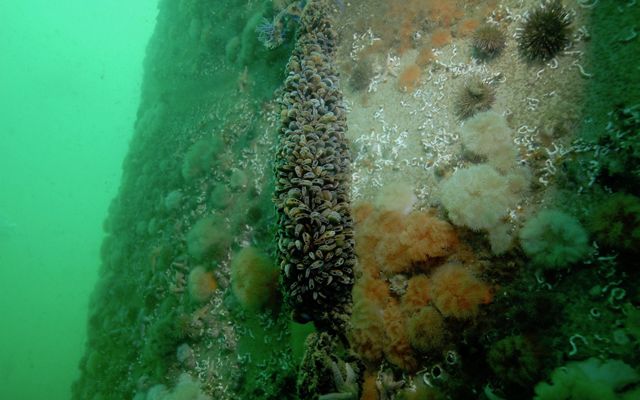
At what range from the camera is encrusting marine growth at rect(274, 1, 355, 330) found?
17.5 ft

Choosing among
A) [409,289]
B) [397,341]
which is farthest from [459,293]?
[397,341]

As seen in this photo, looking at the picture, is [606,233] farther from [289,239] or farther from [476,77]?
[289,239]

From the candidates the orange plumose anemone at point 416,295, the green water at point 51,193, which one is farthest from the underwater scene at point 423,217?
the green water at point 51,193

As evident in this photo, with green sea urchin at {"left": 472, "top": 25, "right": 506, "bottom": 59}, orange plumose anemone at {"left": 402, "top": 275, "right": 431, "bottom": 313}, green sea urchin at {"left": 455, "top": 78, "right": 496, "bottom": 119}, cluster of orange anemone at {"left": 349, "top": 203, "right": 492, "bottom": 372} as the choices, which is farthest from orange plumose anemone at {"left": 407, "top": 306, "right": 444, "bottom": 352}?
green sea urchin at {"left": 472, "top": 25, "right": 506, "bottom": 59}

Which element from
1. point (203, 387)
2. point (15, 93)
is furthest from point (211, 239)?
point (15, 93)

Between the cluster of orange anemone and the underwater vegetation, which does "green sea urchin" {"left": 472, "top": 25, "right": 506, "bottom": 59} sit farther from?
the cluster of orange anemone

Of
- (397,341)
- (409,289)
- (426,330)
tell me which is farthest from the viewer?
(409,289)

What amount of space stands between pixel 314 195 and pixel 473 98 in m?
3.06

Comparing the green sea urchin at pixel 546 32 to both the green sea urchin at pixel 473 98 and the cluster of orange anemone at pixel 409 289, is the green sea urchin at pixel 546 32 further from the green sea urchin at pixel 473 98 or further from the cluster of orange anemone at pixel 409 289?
the cluster of orange anemone at pixel 409 289

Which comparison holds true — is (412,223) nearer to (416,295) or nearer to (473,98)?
(416,295)

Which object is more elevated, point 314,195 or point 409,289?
point 314,195

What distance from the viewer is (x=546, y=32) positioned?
16.8ft

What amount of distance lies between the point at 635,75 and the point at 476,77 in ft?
6.83

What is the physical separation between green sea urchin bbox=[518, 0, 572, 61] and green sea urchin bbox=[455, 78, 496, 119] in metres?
0.74
